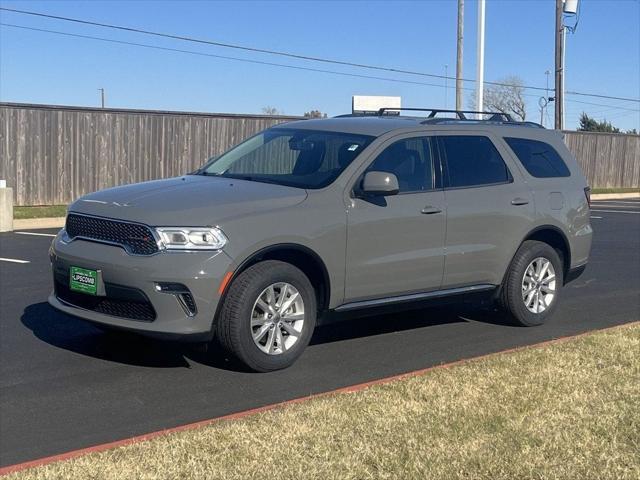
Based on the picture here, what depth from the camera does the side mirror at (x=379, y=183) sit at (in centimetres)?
664

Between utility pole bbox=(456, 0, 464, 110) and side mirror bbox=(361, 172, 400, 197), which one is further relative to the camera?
utility pole bbox=(456, 0, 464, 110)

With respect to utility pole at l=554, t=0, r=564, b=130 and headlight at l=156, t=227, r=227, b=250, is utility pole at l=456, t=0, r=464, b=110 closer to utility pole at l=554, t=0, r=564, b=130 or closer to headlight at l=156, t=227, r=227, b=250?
utility pole at l=554, t=0, r=564, b=130

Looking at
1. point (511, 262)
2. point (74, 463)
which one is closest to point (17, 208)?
point (511, 262)

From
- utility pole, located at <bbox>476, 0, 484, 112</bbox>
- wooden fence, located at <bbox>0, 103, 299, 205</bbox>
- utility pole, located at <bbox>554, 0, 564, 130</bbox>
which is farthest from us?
utility pole, located at <bbox>554, 0, 564, 130</bbox>

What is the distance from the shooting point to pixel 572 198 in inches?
334

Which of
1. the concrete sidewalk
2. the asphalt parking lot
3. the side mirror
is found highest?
the side mirror

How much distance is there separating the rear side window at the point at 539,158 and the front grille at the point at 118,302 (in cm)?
394

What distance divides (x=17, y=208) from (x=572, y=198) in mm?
14681

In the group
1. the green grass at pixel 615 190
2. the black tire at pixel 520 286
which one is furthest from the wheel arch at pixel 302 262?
the green grass at pixel 615 190

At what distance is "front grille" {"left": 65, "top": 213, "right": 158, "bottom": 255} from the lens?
19.5 ft

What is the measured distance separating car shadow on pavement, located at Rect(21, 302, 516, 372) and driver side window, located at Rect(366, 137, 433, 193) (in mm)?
1195

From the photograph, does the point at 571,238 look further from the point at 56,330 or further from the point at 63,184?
the point at 63,184

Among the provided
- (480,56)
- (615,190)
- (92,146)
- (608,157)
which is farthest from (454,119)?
(608,157)

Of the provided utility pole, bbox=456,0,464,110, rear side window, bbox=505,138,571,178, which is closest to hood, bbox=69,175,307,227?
rear side window, bbox=505,138,571,178
